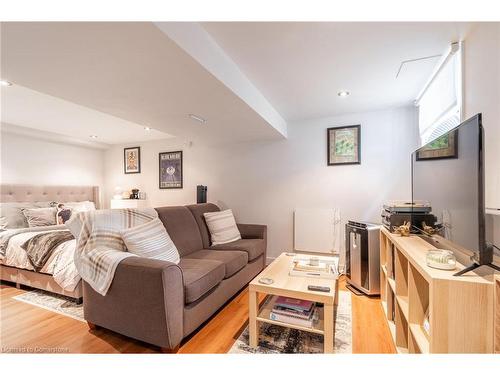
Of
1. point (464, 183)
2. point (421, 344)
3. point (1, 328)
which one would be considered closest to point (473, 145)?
point (464, 183)

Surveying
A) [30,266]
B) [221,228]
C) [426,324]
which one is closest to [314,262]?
[426,324]

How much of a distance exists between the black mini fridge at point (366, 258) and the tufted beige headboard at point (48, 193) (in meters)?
4.56

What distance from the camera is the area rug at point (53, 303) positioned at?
201 centimetres

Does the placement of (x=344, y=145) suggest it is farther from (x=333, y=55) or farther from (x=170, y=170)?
(x=170, y=170)

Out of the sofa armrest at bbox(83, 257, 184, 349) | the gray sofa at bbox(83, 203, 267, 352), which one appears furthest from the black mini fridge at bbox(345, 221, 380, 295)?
the sofa armrest at bbox(83, 257, 184, 349)

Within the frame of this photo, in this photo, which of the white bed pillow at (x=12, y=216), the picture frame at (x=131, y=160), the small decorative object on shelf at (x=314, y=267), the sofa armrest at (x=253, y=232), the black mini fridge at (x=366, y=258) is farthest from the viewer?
→ the picture frame at (x=131, y=160)

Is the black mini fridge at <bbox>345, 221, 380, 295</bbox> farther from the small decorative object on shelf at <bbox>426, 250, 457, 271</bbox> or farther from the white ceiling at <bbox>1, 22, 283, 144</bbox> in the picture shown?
the white ceiling at <bbox>1, 22, 283, 144</bbox>

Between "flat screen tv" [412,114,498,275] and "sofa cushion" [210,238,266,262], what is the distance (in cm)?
161

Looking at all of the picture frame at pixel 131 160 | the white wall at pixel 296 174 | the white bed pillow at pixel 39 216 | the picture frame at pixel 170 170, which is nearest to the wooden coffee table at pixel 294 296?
the white wall at pixel 296 174

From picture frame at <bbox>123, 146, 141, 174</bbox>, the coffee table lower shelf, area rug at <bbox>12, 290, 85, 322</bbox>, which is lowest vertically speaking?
area rug at <bbox>12, 290, 85, 322</bbox>

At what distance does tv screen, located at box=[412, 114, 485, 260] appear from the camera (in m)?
0.95

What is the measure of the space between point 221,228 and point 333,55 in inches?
84.0

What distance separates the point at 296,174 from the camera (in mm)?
3252

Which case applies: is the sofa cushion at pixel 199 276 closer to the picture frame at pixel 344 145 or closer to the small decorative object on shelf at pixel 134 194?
the picture frame at pixel 344 145
